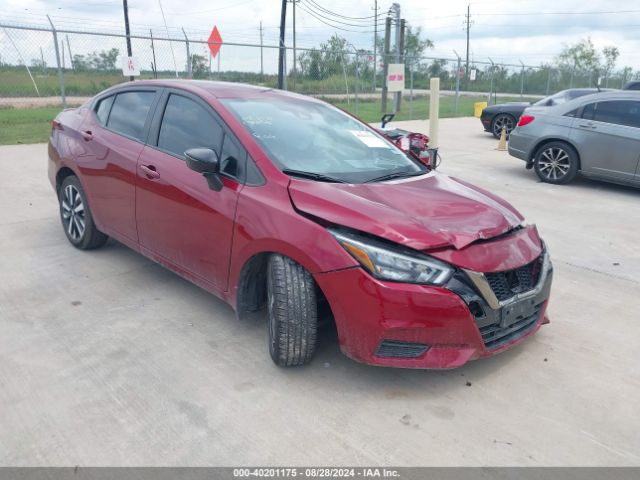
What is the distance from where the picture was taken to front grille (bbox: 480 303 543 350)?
292cm

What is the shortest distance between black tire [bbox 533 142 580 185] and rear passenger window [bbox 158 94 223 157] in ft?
21.9

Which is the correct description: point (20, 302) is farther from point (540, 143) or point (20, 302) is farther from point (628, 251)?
point (540, 143)

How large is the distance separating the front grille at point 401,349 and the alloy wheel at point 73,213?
3.24m

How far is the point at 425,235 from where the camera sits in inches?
111

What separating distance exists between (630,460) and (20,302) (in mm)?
3909

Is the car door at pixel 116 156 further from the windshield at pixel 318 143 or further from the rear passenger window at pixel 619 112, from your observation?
the rear passenger window at pixel 619 112

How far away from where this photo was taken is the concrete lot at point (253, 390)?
2.53 meters

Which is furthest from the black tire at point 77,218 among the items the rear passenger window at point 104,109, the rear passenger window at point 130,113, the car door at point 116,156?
the rear passenger window at point 130,113

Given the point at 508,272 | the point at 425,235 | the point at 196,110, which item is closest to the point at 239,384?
the point at 425,235

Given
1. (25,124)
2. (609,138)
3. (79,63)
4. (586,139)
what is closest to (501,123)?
(586,139)

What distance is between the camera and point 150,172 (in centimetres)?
391

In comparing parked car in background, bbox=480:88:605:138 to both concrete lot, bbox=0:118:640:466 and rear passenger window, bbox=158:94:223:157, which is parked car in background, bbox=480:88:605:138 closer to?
concrete lot, bbox=0:118:640:466

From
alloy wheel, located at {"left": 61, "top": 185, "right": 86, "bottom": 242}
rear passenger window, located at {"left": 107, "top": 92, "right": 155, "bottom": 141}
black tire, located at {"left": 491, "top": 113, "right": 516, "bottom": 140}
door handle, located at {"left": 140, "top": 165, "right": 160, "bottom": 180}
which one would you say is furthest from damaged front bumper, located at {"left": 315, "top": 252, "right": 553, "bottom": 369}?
black tire, located at {"left": 491, "top": 113, "right": 516, "bottom": 140}

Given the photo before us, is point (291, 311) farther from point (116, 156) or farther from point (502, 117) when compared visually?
point (502, 117)
